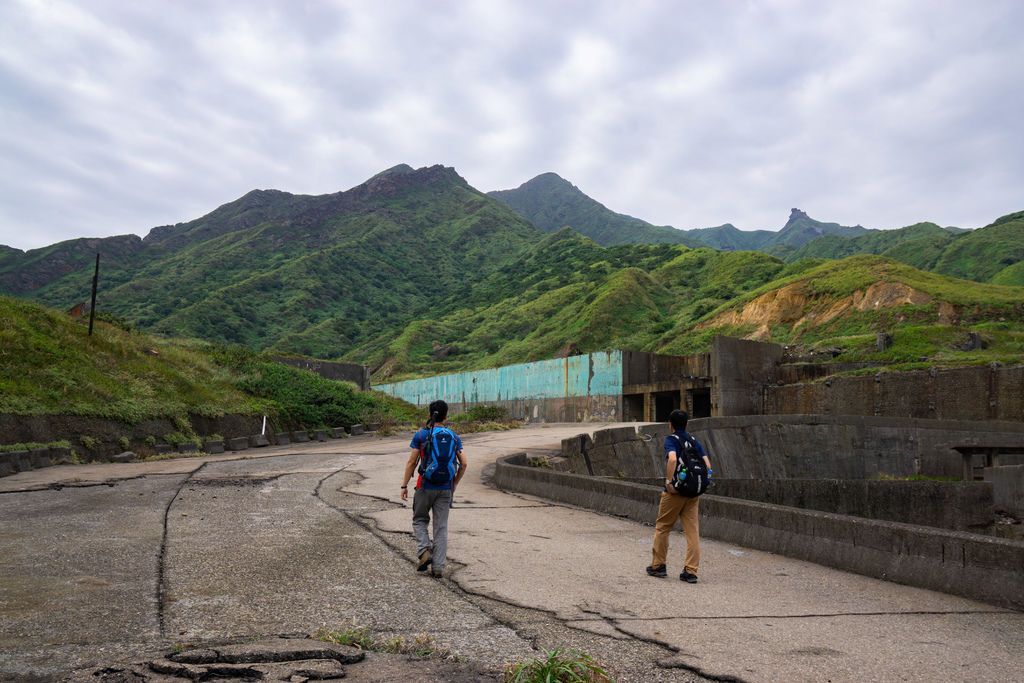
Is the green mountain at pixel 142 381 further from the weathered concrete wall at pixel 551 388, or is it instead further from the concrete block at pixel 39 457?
the weathered concrete wall at pixel 551 388

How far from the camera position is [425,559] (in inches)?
230

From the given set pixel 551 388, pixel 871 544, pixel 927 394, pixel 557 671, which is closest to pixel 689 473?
pixel 871 544

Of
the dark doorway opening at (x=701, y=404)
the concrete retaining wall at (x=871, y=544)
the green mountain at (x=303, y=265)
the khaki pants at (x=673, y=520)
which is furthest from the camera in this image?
the green mountain at (x=303, y=265)

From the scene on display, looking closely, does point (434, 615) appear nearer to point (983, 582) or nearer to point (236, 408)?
point (983, 582)

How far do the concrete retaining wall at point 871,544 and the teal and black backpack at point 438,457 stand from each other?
4004 mm

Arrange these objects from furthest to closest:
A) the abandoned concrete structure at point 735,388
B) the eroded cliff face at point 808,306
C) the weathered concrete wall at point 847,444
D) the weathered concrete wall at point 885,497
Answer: the eroded cliff face at point 808,306
the abandoned concrete structure at point 735,388
the weathered concrete wall at point 847,444
the weathered concrete wall at point 885,497

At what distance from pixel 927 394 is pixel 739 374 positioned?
28.3 ft

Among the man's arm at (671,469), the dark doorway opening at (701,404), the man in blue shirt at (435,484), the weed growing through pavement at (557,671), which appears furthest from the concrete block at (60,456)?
the dark doorway opening at (701,404)

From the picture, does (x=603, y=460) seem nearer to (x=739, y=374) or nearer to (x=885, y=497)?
(x=885, y=497)

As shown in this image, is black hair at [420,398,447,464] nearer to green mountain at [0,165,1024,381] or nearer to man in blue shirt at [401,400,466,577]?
man in blue shirt at [401,400,466,577]

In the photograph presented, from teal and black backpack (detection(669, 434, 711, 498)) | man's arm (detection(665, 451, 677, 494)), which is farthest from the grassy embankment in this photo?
teal and black backpack (detection(669, 434, 711, 498))

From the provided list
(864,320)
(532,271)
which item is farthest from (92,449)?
(532,271)

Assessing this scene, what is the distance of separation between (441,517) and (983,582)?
4.70 meters

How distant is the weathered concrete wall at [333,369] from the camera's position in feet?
131
